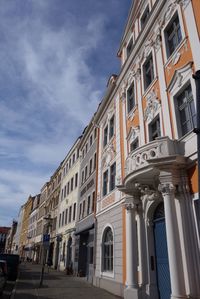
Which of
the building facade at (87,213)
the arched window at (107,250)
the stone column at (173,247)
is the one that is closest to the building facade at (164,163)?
the stone column at (173,247)

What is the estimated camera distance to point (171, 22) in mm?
11906

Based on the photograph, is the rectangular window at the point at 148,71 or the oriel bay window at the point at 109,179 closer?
the rectangular window at the point at 148,71

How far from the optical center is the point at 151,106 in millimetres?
12250

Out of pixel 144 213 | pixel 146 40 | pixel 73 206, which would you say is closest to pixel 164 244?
A: pixel 144 213

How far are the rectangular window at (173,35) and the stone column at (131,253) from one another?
698 cm

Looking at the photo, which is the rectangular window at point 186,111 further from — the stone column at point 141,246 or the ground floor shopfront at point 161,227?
the stone column at point 141,246

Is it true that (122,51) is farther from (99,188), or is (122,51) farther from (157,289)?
(157,289)

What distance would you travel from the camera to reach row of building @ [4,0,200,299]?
857cm

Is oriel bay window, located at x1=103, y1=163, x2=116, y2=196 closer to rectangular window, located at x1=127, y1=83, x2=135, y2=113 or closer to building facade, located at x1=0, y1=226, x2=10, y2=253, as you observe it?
rectangular window, located at x1=127, y1=83, x2=135, y2=113

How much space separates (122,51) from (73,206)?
17090 millimetres

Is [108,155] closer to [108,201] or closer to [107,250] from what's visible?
[108,201]

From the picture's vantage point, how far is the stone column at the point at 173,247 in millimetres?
7672

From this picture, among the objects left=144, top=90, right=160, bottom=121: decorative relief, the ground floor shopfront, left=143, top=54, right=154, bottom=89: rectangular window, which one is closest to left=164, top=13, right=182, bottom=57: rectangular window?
left=143, top=54, right=154, bottom=89: rectangular window

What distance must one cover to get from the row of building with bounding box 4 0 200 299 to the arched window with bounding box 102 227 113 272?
55 millimetres
